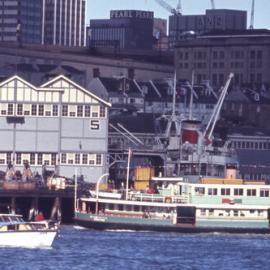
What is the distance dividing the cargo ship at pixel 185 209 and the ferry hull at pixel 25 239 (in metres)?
22.1

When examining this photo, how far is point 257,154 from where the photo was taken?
190500 mm

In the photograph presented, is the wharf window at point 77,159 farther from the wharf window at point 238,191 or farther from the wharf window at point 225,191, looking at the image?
the wharf window at point 238,191

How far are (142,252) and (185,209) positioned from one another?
24550mm

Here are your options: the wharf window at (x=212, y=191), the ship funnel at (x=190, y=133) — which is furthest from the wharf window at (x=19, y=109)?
the wharf window at (x=212, y=191)

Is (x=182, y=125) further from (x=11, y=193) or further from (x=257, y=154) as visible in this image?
(x=11, y=193)

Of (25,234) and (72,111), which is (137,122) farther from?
(25,234)

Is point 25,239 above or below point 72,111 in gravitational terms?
below

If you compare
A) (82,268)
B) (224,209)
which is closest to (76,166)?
(224,209)

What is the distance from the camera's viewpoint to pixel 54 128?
152m

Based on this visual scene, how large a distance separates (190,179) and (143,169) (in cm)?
998

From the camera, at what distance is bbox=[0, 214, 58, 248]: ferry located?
105500 millimetres

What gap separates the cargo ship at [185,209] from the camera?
12888cm

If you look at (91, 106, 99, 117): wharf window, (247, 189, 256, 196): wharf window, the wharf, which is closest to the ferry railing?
(247, 189, 256, 196): wharf window

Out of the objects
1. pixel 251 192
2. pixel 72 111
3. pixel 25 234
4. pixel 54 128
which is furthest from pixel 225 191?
pixel 25 234
